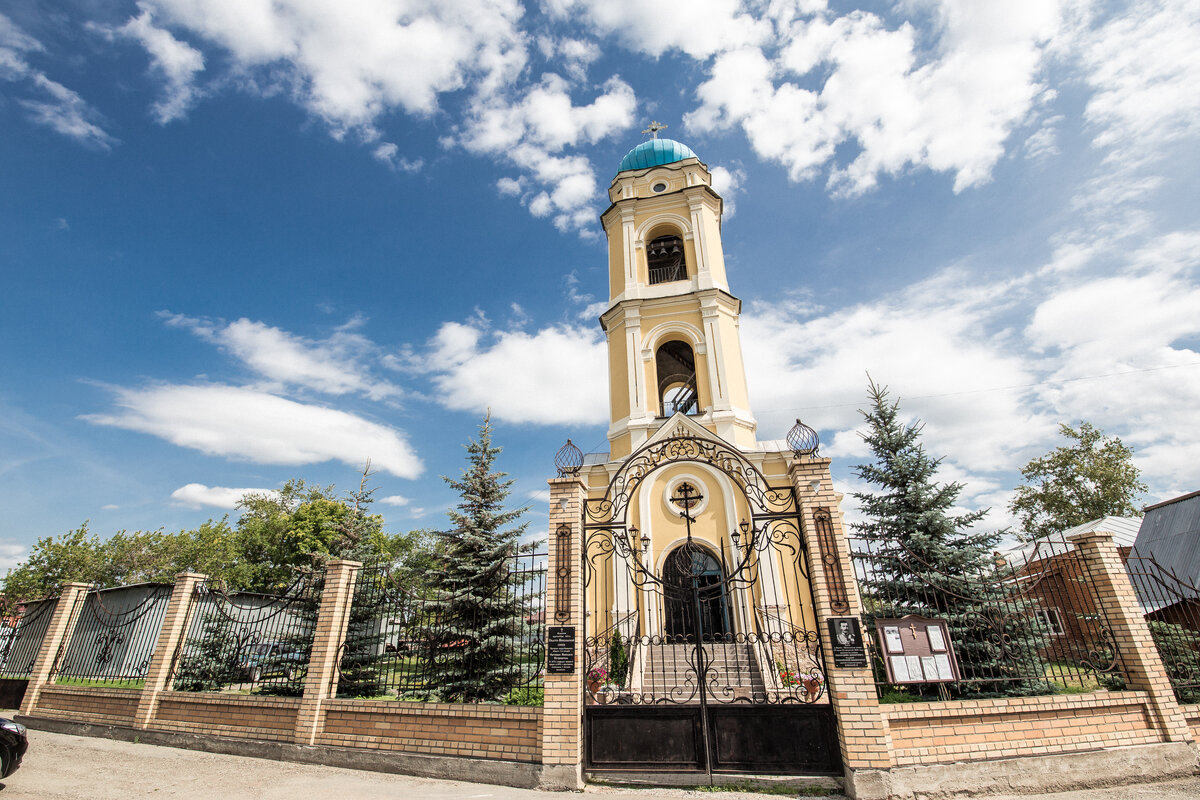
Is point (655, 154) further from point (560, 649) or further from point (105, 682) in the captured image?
point (105, 682)

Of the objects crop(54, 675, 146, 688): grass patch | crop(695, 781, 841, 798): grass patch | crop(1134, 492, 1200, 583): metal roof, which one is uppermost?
crop(1134, 492, 1200, 583): metal roof

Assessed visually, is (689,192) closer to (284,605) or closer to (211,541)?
(284,605)

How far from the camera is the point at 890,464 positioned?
10.7m

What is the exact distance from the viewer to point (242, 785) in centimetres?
584

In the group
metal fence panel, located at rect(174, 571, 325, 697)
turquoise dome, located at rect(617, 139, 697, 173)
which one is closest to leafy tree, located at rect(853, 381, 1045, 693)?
metal fence panel, located at rect(174, 571, 325, 697)

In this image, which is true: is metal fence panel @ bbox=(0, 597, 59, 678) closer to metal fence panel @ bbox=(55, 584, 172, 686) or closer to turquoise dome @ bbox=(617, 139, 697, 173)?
metal fence panel @ bbox=(55, 584, 172, 686)

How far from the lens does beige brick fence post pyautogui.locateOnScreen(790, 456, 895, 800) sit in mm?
5172

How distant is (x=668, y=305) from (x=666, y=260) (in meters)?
2.36

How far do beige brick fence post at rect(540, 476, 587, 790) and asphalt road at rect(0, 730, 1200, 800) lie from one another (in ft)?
0.93

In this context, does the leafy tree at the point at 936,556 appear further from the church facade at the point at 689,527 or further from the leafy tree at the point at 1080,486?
the leafy tree at the point at 1080,486

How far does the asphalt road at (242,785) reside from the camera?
5.38m

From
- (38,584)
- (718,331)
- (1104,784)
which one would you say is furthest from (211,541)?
(1104,784)

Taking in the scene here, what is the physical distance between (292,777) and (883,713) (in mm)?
6648

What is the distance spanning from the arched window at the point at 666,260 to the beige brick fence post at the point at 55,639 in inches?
643
